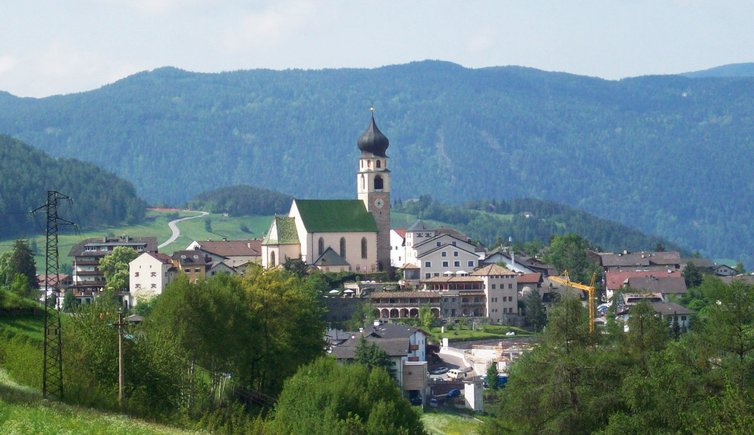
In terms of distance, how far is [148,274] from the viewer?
360 feet

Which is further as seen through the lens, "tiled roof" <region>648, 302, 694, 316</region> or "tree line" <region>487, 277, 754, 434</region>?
"tiled roof" <region>648, 302, 694, 316</region>

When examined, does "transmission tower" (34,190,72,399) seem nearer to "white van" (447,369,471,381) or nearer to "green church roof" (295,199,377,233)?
"white van" (447,369,471,381)

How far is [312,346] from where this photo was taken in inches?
2483

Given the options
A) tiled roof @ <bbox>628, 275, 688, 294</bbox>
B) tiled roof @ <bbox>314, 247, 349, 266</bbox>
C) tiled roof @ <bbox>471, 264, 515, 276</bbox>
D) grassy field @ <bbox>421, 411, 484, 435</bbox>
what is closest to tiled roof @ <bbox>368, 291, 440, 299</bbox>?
tiled roof @ <bbox>471, 264, 515, 276</bbox>

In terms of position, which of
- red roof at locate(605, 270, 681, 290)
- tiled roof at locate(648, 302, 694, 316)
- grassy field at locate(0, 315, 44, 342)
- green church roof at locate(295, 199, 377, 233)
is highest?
green church roof at locate(295, 199, 377, 233)

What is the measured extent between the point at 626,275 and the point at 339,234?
22.6m

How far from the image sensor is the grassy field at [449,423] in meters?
70.9

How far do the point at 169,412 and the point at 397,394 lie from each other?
30.0 feet

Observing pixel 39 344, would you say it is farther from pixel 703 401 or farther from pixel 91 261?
pixel 91 261

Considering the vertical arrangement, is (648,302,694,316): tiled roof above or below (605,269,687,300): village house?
below

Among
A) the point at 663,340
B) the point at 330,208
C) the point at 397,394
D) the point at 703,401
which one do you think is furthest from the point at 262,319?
the point at 330,208

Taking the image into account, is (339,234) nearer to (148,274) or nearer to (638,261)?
(148,274)

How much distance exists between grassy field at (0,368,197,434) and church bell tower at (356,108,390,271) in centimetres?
7287

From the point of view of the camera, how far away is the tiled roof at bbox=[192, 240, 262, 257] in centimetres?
12644
